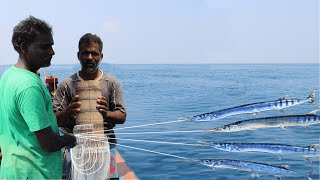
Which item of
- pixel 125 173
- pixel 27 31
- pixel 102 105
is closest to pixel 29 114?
pixel 27 31

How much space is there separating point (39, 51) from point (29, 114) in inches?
21.8

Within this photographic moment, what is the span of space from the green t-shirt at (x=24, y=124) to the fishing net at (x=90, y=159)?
1214 millimetres

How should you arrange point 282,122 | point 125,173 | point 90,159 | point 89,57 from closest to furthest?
point 282,122
point 89,57
point 90,159
point 125,173

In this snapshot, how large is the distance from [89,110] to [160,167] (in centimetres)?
796

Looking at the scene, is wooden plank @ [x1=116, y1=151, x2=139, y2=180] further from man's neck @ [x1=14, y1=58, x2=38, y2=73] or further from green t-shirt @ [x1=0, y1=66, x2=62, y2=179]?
man's neck @ [x1=14, y1=58, x2=38, y2=73]

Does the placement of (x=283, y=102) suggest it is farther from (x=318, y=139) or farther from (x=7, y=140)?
→ (x=318, y=139)

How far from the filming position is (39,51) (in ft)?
9.98

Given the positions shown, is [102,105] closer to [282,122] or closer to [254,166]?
[282,122]

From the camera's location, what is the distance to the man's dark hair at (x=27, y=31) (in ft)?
9.84

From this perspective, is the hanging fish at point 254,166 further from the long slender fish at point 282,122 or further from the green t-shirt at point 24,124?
the green t-shirt at point 24,124

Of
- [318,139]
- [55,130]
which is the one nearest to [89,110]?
[55,130]

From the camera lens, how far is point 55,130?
3158 millimetres

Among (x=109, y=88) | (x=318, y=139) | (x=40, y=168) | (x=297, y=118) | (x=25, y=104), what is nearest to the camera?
(x=25, y=104)

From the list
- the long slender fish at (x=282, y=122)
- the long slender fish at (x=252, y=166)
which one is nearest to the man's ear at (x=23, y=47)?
the long slender fish at (x=282, y=122)
